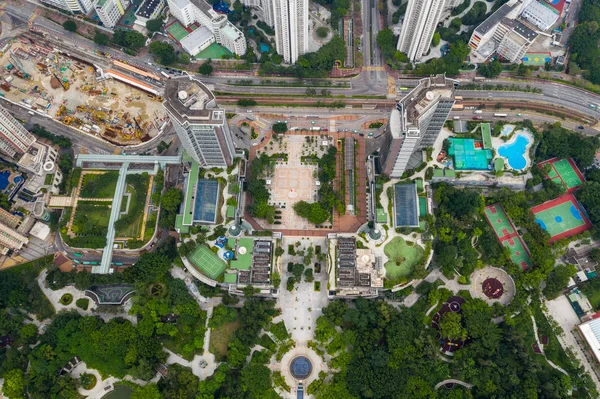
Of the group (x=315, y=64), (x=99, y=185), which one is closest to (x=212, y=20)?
(x=315, y=64)

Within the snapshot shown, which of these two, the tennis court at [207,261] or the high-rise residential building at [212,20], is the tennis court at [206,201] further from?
the high-rise residential building at [212,20]

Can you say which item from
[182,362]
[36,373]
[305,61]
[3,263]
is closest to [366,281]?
[182,362]

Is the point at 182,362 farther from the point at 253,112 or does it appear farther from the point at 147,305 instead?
the point at 253,112

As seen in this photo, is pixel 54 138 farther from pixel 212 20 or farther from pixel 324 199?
pixel 324 199

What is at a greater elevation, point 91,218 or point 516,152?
point 516,152

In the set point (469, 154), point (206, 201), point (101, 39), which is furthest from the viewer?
point (101, 39)


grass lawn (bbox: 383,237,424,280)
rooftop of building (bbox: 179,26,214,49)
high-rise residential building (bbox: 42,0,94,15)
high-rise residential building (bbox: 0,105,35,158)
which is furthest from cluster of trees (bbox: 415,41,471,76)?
high-rise residential building (bbox: 0,105,35,158)

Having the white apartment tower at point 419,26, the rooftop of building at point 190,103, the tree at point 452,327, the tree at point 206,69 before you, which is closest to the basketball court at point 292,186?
the rooftop of building at point 190,103
